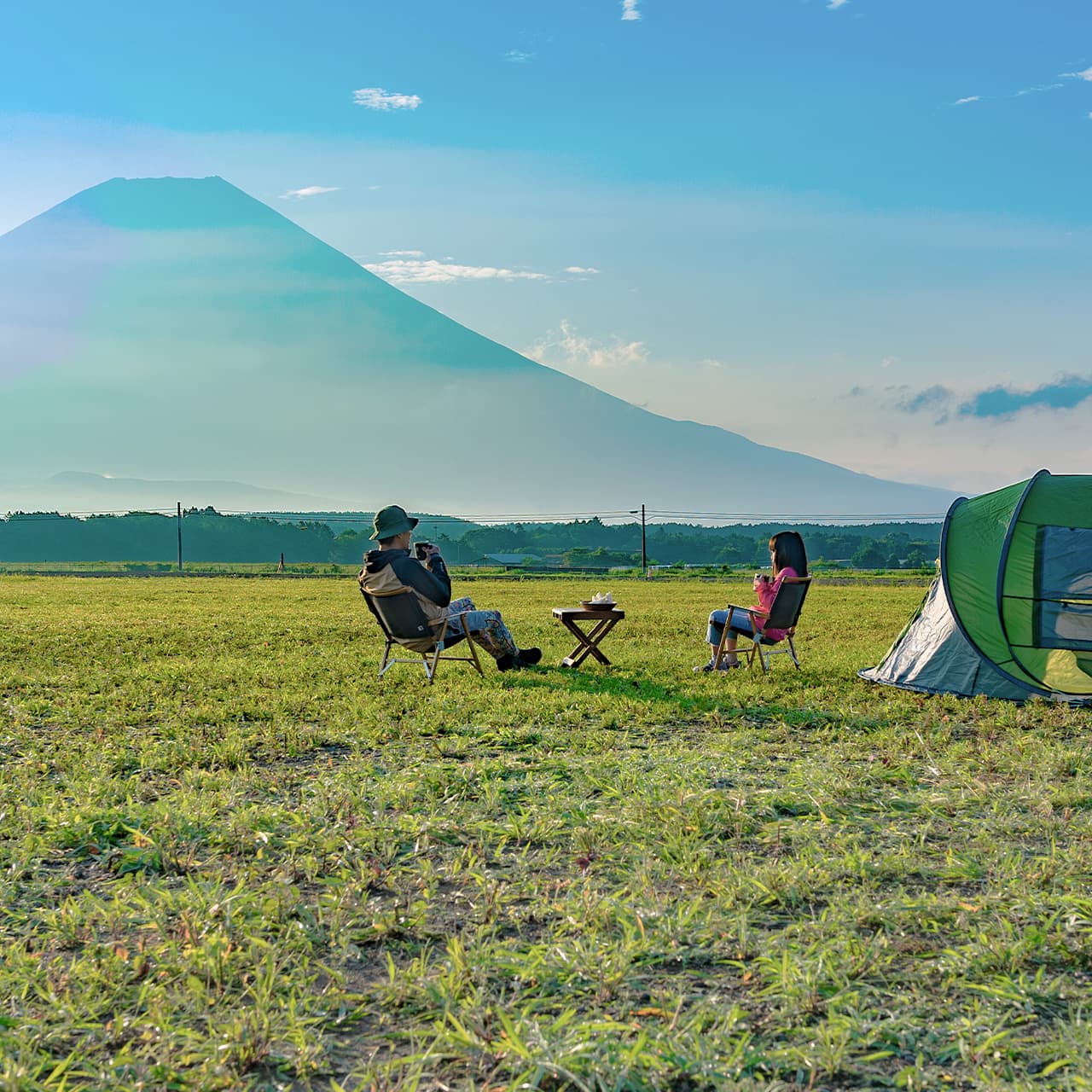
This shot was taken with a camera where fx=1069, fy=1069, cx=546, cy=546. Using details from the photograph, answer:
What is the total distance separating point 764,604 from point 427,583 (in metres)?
3.04

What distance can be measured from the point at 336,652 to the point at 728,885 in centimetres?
789

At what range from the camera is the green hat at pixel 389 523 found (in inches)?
361

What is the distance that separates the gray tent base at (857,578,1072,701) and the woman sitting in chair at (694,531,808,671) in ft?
3.38

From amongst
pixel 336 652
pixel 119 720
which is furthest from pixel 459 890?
pixel 336 652

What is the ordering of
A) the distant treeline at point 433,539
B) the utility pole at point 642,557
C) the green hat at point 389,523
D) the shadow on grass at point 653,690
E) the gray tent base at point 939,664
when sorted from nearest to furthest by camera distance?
the shadow on grass at point 653,690
the gray tent base at point 939,664
the green hat at point 389,523
the utility pole at point 642,557
the distant treeline at point 433,539

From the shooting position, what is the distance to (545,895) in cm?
382

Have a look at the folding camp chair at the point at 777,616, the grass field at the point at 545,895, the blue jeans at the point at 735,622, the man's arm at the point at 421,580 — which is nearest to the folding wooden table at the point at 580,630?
the blue jeans at the point at 735,622

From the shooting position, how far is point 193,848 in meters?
4.39

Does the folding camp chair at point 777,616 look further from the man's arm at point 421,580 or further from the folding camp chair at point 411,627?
the man's arm at point 421,580

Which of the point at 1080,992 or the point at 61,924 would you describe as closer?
the point at 1080,992

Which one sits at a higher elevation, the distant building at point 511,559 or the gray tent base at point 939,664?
the distant building at point 511,559

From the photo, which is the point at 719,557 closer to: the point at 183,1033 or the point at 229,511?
the point at 229,511

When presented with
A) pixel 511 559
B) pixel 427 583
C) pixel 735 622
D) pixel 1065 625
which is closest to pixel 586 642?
pixel 735 622

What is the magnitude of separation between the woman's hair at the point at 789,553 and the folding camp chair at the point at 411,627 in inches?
114
